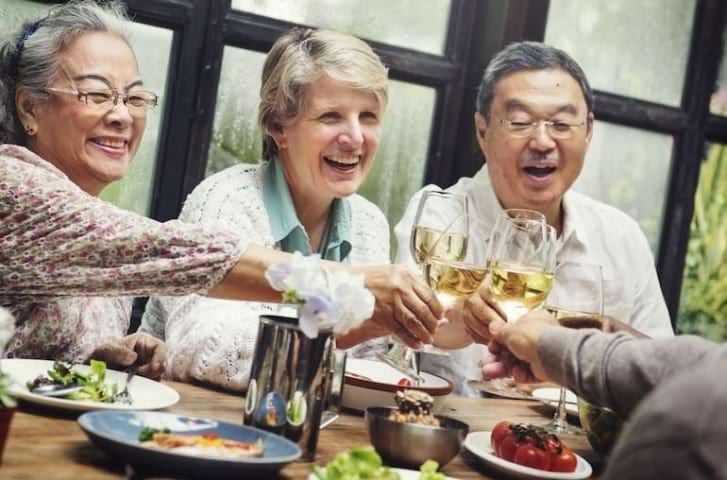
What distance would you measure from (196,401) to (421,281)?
439 millimetres

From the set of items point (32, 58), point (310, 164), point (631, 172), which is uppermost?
point (631, 172)

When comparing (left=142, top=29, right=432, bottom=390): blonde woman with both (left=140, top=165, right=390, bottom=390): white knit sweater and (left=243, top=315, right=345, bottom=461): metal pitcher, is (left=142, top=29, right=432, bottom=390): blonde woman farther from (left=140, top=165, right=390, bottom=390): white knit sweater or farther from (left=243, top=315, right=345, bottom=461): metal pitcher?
(left=243, top=315, right=345, bottom=461): metal pitcher

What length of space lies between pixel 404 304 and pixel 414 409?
277mm

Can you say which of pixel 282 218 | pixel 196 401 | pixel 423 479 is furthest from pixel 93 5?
pixel 423 479

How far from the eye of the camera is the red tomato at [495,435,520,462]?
4.94 feet

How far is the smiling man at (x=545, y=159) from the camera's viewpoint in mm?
3023


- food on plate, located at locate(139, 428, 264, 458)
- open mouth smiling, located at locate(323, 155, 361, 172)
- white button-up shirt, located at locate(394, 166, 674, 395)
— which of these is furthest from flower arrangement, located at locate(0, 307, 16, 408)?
white button-up shirt, located at locate(394, 166, 674, 395)

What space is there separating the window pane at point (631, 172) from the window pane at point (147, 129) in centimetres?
151

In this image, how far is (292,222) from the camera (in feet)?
8.23

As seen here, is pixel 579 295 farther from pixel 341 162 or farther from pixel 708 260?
pixel 708 260

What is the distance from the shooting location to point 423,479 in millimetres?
1182

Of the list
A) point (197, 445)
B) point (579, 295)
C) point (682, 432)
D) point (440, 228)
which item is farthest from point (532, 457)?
point (682, 432)

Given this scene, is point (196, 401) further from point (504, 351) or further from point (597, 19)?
point (597, 19)

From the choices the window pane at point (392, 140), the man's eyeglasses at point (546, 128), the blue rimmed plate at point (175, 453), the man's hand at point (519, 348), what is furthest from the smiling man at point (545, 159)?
the blue rimmed plate at point (175, 453)
